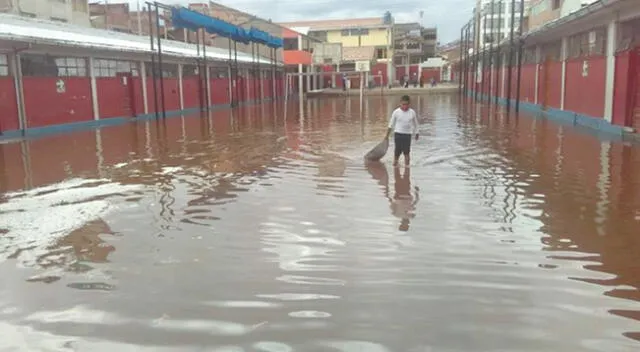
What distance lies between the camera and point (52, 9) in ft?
133

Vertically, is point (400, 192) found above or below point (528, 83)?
below

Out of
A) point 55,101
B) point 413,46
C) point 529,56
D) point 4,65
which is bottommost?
point 55,101

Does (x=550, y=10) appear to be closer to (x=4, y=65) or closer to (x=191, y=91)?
(x=191, y=91)

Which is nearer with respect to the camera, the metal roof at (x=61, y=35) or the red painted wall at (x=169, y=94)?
the metal roof at (x=61, y=35)

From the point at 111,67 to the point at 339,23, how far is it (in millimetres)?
72075

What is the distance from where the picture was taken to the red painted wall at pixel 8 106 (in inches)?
792

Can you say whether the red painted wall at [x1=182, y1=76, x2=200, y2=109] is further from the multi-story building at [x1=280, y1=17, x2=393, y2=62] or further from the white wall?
the multi-story building at [x1=280, y1=17, x2=393, y2=62]

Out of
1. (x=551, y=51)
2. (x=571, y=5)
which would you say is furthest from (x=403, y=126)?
(x=571, y=5)

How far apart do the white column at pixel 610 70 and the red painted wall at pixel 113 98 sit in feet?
67.6

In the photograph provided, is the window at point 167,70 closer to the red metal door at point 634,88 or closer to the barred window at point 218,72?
the barred window at point 218,72

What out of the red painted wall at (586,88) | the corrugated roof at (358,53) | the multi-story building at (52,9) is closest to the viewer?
the red painted wall at (586,88)

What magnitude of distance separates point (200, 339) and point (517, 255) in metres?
3.50

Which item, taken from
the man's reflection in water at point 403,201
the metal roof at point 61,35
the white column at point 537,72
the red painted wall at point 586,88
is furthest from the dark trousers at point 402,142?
the white column at point 537,72

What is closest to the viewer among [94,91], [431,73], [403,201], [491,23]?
[403,201]
